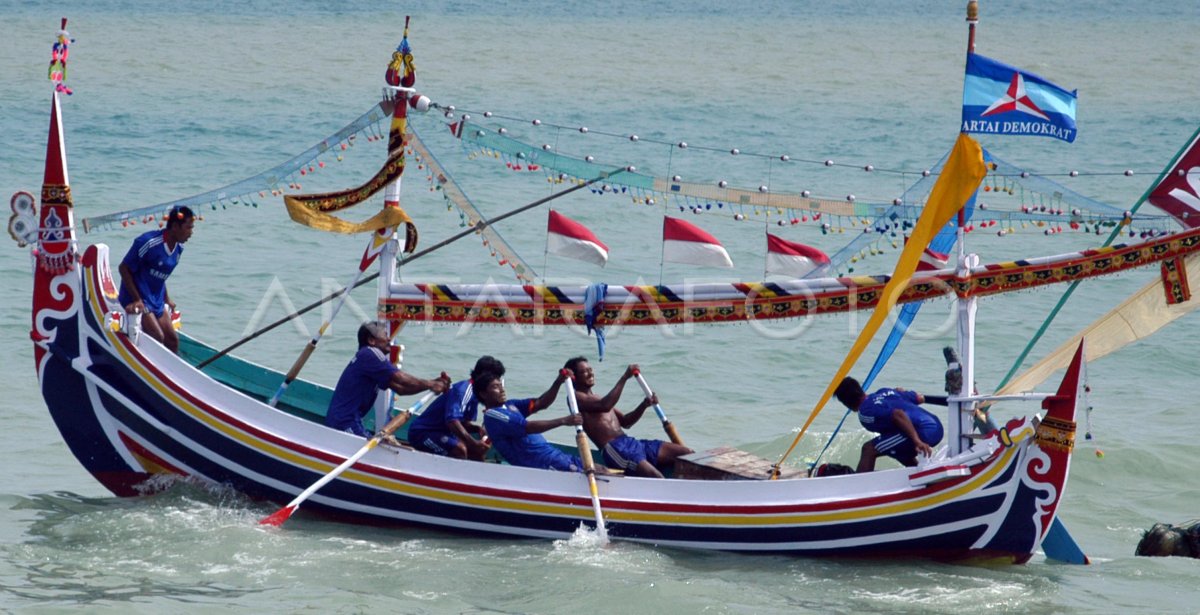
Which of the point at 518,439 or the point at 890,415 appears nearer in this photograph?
the point at 890,415

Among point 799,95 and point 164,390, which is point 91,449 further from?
point 799,95

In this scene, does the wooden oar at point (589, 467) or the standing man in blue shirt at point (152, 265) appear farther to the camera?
the standing man in blue shirt at point (152, 265)

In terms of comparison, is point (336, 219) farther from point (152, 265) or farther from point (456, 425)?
point (456, 425)

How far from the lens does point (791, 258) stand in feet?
33.9

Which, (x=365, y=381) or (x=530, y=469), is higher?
(x=365, y=381)

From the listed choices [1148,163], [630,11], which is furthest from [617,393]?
[630,11]

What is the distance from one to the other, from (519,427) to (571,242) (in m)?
1.33

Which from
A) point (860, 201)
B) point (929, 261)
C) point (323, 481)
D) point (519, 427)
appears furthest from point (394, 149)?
point (929, 261)

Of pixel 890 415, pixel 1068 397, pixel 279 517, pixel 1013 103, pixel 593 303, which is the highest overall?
pixel 1013 103

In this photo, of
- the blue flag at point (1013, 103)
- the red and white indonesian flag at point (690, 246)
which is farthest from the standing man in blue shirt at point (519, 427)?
the blue flag at point (1013, 103)

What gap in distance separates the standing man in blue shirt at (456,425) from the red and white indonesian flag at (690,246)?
1.46m

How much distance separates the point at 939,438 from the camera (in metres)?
10.2

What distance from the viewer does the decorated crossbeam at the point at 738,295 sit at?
32.8ft

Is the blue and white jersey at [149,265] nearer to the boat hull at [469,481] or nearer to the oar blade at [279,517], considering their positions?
the boat hull at [469,481]
